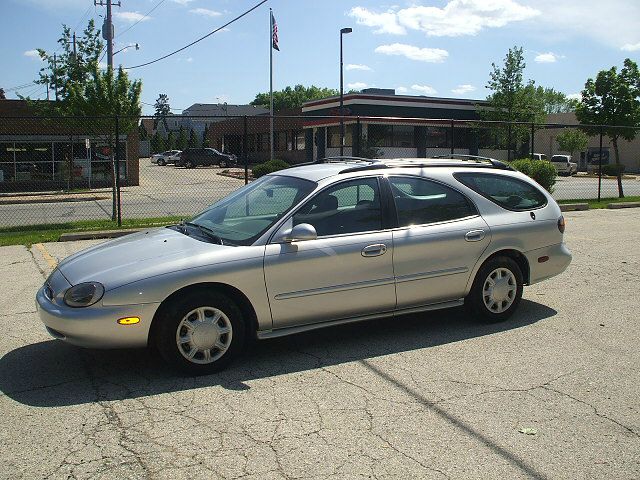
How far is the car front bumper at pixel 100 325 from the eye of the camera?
4383 mm

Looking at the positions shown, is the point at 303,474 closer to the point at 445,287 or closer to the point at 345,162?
the point at 445,287

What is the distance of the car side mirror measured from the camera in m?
4.84

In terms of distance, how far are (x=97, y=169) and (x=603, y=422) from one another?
28.7m

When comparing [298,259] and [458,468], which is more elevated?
[298,259]

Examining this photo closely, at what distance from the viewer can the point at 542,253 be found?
6.25 m

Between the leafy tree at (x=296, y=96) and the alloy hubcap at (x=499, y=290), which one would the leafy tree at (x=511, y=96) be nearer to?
the alloy hubcap at (x=499, y=290)

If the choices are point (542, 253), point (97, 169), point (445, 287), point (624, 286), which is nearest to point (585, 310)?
point (542, 253)

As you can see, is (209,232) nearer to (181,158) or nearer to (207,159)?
(207,159)

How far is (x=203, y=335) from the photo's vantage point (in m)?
4.62

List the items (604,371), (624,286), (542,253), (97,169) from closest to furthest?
1. (604,371)
2. (542,253)
3. (624,286)
4. (97,169)

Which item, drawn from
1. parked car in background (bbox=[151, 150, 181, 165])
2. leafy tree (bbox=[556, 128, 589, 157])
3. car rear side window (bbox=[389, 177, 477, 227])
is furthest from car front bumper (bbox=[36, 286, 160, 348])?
parked car in background (bbox=[151, 150, 181, 165])

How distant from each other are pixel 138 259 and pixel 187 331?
69 cm

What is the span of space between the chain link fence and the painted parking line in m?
2.33

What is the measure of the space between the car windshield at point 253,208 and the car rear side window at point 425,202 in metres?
0.84
